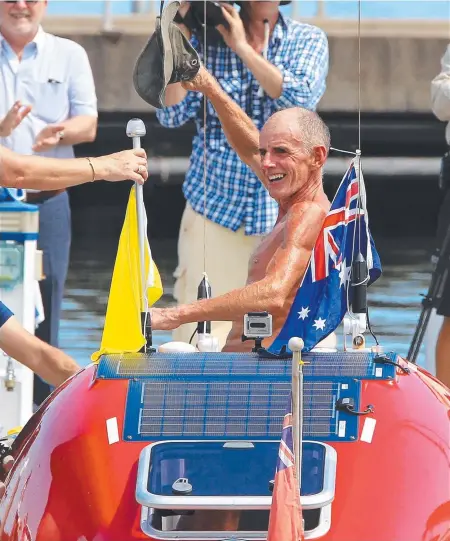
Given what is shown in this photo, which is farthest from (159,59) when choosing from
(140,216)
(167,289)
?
(167,289)

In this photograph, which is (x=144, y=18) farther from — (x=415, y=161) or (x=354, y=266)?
(x=354, y=266)

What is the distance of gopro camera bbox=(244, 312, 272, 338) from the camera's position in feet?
16.9

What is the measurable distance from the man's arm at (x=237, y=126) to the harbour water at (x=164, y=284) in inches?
99.7

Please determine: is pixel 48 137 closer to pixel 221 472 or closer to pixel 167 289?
pixel 221 472

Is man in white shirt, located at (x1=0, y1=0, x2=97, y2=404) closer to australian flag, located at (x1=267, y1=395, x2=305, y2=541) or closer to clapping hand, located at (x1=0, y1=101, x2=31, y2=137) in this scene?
clapping hand, located at (x1=0, y1=101, x2=31, y2=137)

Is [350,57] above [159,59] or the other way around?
the other way around

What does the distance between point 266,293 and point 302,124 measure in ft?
2.50

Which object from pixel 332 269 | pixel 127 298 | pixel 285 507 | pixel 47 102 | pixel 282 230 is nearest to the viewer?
pixel 285 507

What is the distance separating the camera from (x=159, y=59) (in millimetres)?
6047

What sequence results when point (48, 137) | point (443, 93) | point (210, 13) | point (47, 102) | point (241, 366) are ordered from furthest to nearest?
point (47, 102) < point (48, 137) < point (210, 13) < point (443, 93) < point (241, 366)

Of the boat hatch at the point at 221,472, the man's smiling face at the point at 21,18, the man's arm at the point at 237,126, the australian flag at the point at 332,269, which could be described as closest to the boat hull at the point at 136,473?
the boat hatch at the point at 221,472

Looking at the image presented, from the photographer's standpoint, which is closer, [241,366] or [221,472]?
[221,472]

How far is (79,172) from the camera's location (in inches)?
235

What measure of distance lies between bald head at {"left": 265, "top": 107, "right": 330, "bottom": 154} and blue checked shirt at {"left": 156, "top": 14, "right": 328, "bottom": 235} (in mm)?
1781
